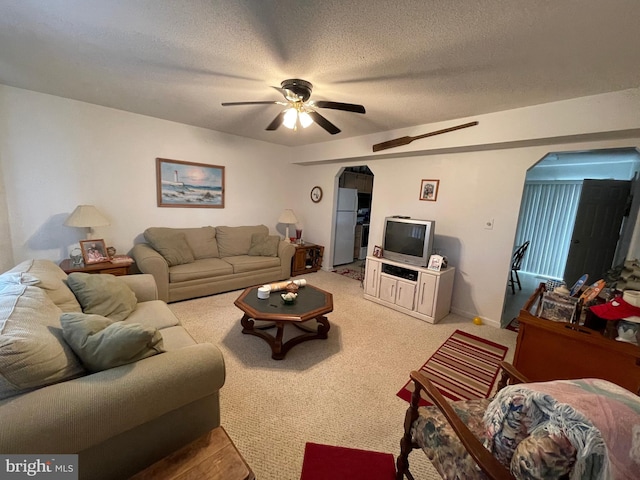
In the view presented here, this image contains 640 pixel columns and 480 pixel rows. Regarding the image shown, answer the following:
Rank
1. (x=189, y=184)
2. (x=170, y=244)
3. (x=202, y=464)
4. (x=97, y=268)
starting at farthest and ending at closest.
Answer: (x=189, y=184) < (x=170, y=244) < (x=97, y=268) < (x=202, y=464)

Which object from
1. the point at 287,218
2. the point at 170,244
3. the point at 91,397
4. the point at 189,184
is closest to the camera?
the point at 91,397

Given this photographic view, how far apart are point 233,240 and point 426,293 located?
9.89ft

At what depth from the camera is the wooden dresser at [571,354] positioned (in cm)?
157

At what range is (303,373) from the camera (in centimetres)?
210

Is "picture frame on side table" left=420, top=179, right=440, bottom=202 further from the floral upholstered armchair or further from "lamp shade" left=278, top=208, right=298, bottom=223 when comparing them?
the floral upholstered armchair

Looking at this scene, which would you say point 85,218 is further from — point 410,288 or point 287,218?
point 410,288

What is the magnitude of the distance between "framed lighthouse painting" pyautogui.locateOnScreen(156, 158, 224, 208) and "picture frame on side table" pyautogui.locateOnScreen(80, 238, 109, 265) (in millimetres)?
957

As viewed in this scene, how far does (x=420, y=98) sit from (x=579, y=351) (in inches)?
92.1

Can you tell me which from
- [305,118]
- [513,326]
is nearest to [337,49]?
[305,118]

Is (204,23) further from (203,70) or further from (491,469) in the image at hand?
(491,469)

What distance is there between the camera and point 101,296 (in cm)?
189

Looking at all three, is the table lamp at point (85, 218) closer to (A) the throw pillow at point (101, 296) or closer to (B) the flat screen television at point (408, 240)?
(A) the throw pillow at point (101, 296)

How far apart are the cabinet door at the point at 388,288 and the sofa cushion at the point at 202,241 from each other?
258 centimetres
